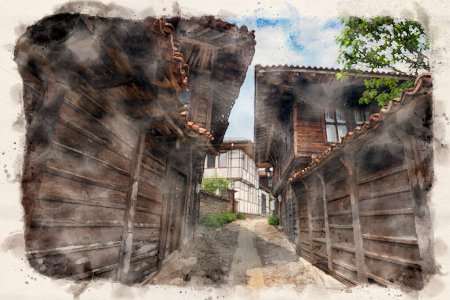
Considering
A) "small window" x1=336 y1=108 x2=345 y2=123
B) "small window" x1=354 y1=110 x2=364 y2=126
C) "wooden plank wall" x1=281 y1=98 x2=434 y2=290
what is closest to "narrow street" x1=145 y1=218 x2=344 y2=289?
"wooden plank wall" x1=281 y1=98 x2=434 y2=290

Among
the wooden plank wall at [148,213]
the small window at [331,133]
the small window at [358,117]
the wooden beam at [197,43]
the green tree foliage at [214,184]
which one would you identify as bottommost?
the wooden plank wall at [148,213]

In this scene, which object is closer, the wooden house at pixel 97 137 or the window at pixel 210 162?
the wooden house at pixel 97 137

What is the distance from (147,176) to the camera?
535 centimetres

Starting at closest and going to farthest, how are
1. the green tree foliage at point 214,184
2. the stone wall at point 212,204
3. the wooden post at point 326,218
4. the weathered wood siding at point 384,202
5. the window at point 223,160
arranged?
the weathered wood siding at point 384,202
the wooden post at point 326,218
the stone wall at point 212,204
the green tree foliage at point 214,184
the window at point 223,160

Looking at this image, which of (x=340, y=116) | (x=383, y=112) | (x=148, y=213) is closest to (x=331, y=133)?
(x=340, y=116)

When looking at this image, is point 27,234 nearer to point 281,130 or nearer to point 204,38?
point 204,38

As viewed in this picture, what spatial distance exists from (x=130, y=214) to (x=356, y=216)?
443 centimetres

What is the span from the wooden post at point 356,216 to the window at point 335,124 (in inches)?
217

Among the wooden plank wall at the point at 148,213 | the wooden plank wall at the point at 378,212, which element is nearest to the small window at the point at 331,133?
the wooden plank wall at the point at 378,212

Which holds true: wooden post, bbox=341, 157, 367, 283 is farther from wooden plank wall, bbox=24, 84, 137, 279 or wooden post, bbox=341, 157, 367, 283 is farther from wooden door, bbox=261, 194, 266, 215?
wooden door, bbox=261, 194, 266, 215

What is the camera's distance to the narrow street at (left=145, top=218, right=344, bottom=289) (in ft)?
19.9

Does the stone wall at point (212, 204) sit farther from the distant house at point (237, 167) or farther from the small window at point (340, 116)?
the small window at point (340, 116)

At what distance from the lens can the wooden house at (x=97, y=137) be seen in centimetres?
250

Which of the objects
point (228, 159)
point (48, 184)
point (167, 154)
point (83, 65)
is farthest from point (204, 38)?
point (228, 159)
